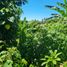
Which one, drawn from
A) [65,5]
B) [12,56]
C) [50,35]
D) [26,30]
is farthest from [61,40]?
[65,5]

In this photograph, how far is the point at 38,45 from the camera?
18.0m

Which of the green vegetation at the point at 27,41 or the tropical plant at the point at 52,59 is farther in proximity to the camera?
the tropical plant at the point at 52,59

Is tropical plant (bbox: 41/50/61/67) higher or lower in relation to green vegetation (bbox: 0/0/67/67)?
lower

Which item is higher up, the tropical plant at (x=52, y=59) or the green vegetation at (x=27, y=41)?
the green vegetation at (x=27, y=41)

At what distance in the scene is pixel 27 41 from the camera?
698 inches

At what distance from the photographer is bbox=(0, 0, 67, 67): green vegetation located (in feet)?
48.5

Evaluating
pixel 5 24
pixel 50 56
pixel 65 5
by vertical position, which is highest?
pixel 65 5

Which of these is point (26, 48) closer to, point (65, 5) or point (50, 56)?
point (50, 56)

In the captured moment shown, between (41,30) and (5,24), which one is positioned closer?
(5,24)

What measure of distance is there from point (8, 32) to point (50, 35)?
4659 mm

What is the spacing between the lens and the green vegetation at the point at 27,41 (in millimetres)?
14773

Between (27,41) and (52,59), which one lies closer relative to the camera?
(27,41)

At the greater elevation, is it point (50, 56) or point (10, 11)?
point (10, 11)

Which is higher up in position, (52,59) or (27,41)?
(27,41)
